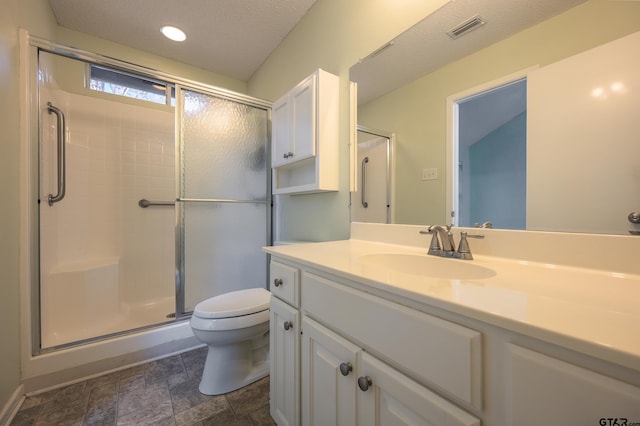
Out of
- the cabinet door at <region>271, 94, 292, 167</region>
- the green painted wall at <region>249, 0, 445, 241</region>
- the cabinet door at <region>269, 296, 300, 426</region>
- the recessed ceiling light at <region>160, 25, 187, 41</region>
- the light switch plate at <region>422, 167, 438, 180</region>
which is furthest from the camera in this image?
the recessed ceiling light at <region>160, 25, 187, 41</region>

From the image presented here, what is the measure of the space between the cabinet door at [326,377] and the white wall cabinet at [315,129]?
2.84 feet

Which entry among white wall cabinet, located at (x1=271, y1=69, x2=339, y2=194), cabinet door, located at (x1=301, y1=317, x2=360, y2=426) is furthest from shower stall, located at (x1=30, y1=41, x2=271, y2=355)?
cabinet door, located at (x1=301, y1=317, x2=360, y2=426)

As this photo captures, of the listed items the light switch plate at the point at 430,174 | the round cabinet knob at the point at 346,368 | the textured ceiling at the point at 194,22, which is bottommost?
the round cabinet knob at the point at 346,368

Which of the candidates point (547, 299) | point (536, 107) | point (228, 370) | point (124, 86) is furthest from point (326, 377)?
point (124, 86)

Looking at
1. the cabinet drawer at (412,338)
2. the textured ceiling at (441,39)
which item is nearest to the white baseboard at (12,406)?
the cabinet drawer at (412,338)

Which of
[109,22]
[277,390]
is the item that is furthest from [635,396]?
[109,22]

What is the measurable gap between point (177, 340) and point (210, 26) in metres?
2.32

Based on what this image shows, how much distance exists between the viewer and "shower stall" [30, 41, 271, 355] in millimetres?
1776

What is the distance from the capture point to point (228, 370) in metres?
1.39

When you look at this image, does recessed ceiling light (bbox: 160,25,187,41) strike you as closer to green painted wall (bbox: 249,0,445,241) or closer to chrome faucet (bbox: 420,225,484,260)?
green painted wall (bbox: 249,0,445,241)

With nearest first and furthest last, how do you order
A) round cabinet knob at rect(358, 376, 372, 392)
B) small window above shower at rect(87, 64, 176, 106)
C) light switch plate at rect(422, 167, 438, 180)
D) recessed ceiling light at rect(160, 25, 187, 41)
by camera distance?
1. round cabinet knob at rect(358, 376, 372, 392)
2. light switch plate at rect(422, 167, 438, 180)
3. recessed ceiling light at rect(160, 25, 187, 41)
4. small window above shower at rect(87, 64, 176, 106)

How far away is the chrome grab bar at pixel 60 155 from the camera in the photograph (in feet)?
5.71

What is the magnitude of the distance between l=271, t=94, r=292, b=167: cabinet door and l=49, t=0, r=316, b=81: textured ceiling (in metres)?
0.63

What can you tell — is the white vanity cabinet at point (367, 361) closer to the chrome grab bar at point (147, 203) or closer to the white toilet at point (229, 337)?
the white toilet at point (229, 337)
